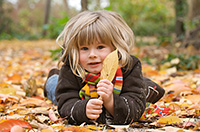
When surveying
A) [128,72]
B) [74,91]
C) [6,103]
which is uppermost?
[128,72]

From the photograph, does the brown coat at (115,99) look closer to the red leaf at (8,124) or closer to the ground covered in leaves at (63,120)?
the ground covered in leaves at (63,120)

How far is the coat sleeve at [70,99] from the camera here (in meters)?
→ 1.45

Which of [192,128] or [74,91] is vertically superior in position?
[74,91]

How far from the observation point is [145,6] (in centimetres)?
777

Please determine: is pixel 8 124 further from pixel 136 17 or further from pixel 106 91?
pixel 136 17

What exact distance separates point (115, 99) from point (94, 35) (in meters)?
0.42

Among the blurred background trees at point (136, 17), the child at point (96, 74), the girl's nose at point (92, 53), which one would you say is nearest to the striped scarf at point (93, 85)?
the child at point (96, 74)

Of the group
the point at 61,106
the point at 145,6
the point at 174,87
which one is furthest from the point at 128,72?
the point at 145,6

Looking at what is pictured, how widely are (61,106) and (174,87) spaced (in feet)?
4.10

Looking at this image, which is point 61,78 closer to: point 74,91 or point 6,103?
point 74,91

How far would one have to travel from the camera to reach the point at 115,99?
1.40 m

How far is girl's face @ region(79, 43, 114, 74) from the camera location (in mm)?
1516

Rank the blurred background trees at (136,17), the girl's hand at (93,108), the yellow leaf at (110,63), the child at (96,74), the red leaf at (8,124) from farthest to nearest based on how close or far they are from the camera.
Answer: the blurred background trees at (136,17), the child at (96,74), the girl's hand at (93,108), the yellow leaf at (110,63), the red leaf at (8,124)

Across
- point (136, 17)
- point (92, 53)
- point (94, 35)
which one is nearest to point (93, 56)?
point (92, 53)
